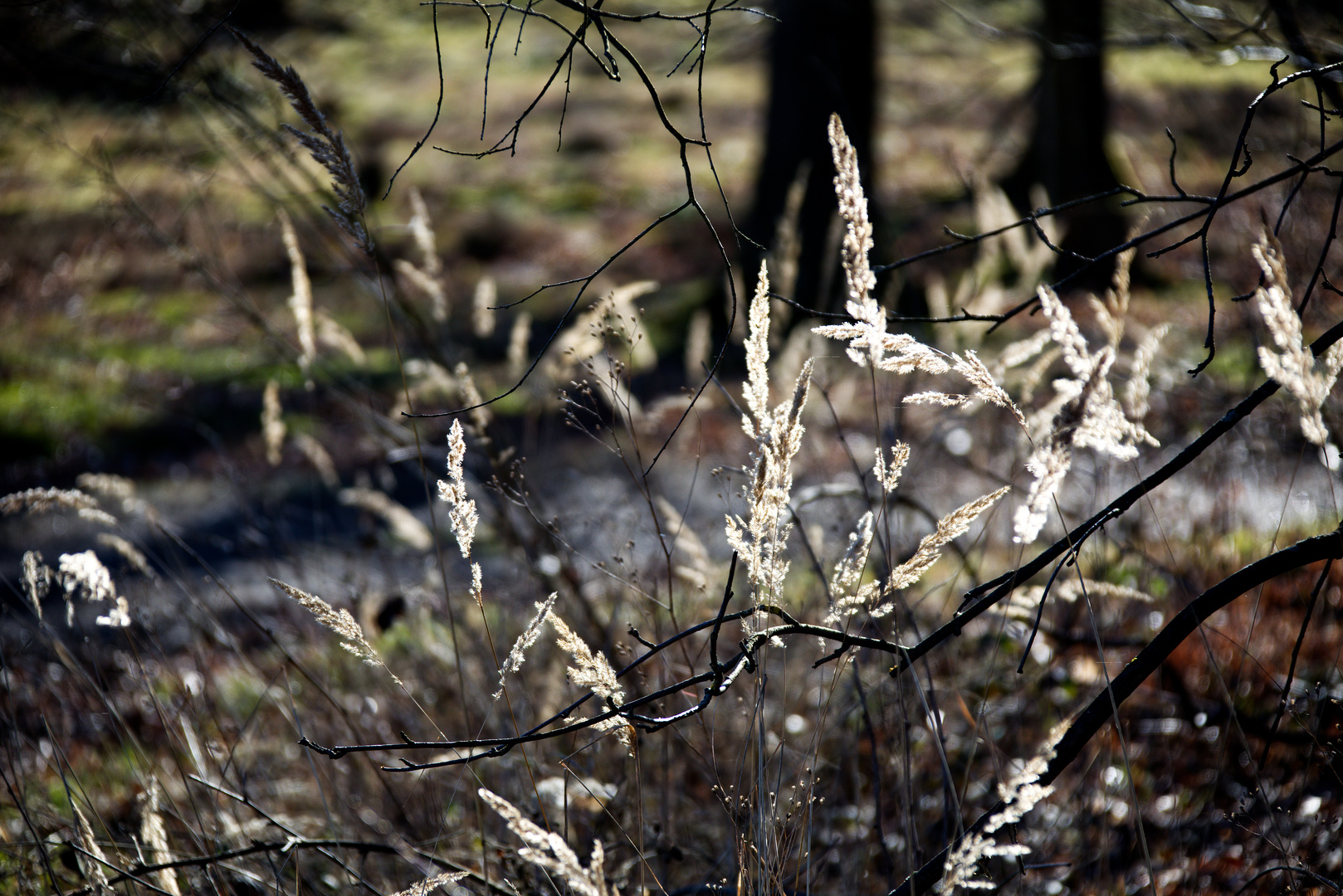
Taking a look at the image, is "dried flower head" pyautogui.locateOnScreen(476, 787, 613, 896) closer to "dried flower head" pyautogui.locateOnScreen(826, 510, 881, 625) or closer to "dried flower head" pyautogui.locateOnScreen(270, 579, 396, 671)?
"dried flower head" pyautogui.locateOnScreen(270, 579, 396, 671)

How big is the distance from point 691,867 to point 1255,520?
12.9 feet

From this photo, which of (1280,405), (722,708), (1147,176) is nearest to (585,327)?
(722,708)

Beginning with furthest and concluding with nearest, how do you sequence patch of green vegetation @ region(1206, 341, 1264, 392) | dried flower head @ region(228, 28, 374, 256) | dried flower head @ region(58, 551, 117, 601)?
1. patch of green vegetation @ region(1206, 341, 1264, 392)
2. dried flower head @ region(58, 551, 117, 601)
3. dried flower head @ region(228, 28, 374, 256)

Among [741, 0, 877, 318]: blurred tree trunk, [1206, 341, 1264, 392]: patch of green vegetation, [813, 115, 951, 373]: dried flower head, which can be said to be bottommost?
[813, 115, 951, 373]: dried flower head

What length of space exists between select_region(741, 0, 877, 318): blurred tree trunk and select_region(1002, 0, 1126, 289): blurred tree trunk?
1.65 metres

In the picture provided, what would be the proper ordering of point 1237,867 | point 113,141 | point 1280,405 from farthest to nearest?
point 113,141 → point 1280,405 → point 1237,867

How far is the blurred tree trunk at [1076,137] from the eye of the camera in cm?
860

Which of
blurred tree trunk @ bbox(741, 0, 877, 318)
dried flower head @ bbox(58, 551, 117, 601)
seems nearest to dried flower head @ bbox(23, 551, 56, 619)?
dried flower head @ bbox(58, 551, 117, 601)

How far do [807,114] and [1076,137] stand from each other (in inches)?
113

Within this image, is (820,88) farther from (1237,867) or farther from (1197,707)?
(1237,867)

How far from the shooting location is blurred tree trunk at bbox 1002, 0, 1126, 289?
860 centimetres

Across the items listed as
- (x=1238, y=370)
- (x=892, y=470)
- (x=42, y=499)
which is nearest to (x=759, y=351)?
(x=892, y=470)

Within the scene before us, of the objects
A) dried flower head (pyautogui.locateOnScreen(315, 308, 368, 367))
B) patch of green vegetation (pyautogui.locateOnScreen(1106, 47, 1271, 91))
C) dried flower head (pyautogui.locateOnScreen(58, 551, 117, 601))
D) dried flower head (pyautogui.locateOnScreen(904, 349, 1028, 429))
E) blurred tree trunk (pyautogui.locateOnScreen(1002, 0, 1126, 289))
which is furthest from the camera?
patch of green vegetation (pyautogui.locateOnScreen(1106, 47, 1271, 91))

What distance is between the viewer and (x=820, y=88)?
8.07 meters
